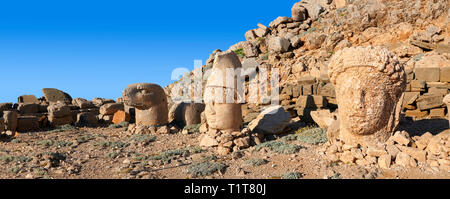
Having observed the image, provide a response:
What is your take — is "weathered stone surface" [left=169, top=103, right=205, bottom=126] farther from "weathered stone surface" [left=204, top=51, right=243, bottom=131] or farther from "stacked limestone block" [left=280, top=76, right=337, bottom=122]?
"weathered stone surface" [left=204, top=51, right=243, bottom=131]

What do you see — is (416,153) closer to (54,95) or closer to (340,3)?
(54,95)

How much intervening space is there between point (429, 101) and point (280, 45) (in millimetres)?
13592

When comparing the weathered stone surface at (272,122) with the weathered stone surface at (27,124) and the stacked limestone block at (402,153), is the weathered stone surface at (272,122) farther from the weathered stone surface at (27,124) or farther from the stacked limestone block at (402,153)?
the weathered stone surface at (27,124)

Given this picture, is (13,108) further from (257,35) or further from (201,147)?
(257,35)

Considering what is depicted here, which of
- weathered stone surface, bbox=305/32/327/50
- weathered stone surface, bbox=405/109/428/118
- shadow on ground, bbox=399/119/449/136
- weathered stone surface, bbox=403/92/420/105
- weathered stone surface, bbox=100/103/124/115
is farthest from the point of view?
weathered stone surface, bbox=305/32/327/50

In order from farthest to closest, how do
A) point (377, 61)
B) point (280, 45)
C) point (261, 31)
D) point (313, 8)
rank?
point (261, 31)
point (313, 8)
point (280, 45)
point (377, 61)

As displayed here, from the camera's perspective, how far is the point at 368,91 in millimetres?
5559

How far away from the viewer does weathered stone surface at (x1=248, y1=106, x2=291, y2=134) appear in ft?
29.4

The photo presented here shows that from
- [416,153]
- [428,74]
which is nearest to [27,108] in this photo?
[416,153]

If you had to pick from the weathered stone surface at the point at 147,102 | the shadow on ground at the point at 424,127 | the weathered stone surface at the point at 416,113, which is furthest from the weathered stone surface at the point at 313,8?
the shadow on ground at the point at 424,127

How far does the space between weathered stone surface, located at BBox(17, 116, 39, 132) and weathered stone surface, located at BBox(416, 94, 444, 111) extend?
15.2 m

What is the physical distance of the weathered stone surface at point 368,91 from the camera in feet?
17.8

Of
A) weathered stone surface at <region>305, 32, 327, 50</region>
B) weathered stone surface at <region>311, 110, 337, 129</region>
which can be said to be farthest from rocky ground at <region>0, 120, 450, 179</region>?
weathered stone surface at <region>305, 32, 327, 50</region>

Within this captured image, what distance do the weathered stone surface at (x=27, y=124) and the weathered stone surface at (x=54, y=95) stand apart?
5.91 m
